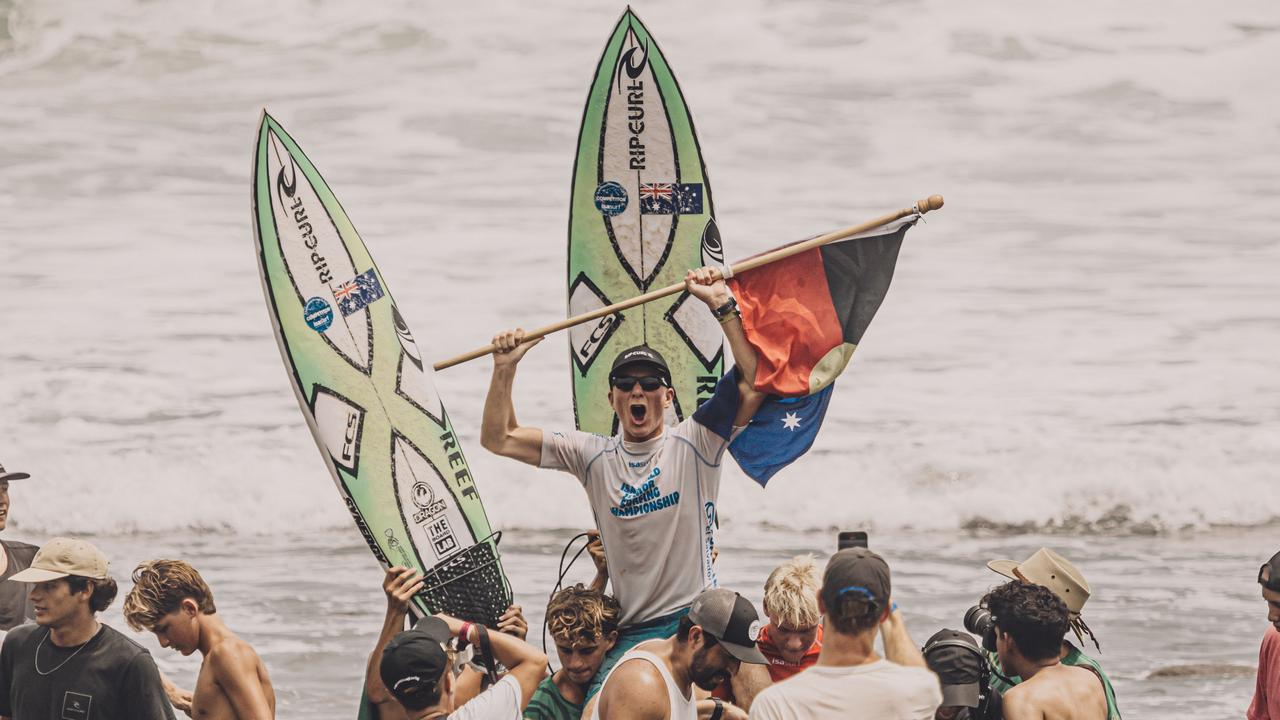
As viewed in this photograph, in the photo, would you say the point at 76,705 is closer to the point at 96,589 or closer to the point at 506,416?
the point at 96,589

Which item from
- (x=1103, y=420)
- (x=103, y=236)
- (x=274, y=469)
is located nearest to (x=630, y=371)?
(x=274, y=469)

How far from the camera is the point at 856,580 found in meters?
3.46

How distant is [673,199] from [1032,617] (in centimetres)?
273

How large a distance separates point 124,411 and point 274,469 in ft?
8.86

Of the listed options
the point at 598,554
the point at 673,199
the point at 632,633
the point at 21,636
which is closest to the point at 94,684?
the point at 21,636

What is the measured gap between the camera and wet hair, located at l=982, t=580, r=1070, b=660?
13.1 feet

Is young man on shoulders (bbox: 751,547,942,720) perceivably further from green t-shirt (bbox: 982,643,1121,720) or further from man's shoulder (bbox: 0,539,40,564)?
man's shoulder (bbox: 0,539,40,564)

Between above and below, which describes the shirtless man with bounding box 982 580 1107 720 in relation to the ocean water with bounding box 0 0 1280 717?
above

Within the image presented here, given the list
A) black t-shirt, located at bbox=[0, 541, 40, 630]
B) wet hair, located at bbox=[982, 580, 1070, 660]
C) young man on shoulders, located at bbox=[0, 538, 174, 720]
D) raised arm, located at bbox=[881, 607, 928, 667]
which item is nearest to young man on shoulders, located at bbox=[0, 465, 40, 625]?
black t-shirt, located at bbox=[0, 541, 40, 630]

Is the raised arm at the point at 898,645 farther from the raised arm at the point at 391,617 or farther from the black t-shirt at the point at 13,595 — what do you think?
the black t-shirt at the point at 13,595

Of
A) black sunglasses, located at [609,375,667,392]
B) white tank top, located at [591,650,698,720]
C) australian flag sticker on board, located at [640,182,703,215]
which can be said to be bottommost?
white tank top, located at [591,650,698,720]

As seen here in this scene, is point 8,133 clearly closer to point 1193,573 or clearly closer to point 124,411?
point 124,411

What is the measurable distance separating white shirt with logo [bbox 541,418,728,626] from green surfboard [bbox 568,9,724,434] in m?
1.43

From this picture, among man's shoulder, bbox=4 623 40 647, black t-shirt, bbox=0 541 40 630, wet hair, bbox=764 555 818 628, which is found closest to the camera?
wet hair, bbox=764 555 818 628
